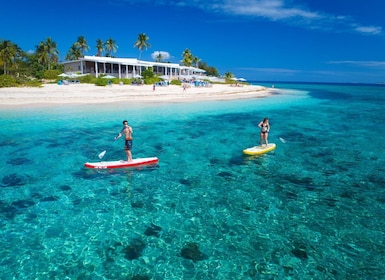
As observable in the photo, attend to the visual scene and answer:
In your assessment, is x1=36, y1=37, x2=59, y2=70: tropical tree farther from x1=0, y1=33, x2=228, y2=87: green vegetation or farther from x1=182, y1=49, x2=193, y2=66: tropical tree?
x1=182, y1=49, x2=193, y2=66: tropical tree

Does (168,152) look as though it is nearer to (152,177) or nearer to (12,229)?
(152,177)

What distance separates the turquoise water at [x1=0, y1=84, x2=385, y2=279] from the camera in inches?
262

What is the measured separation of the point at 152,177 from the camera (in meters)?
12.1

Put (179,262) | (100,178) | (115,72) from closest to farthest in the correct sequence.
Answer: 1. (179,262)
2. (100,178)
3. (115,72)

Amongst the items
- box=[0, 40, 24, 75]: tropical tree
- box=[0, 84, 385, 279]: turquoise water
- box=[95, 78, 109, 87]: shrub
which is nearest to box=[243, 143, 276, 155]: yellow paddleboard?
box=[0, 84, 385, 279]: turquoise water

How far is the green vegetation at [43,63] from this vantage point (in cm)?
4691

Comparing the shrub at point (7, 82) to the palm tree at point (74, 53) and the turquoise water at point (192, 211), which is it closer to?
the turquoise water at point (192, 211)

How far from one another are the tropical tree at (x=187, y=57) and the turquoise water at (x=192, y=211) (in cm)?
6971

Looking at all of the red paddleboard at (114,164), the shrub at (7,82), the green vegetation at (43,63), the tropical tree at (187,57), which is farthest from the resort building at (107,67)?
the red paddleboard at (114,164)

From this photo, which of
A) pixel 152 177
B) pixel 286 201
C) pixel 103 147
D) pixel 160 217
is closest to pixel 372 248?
pixel 286 201

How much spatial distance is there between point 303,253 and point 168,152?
1010cm

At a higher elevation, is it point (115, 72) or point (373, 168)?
point (115, 72)

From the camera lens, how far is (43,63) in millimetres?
64438

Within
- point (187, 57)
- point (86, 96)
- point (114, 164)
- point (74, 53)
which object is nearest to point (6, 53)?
point (86, 96)
